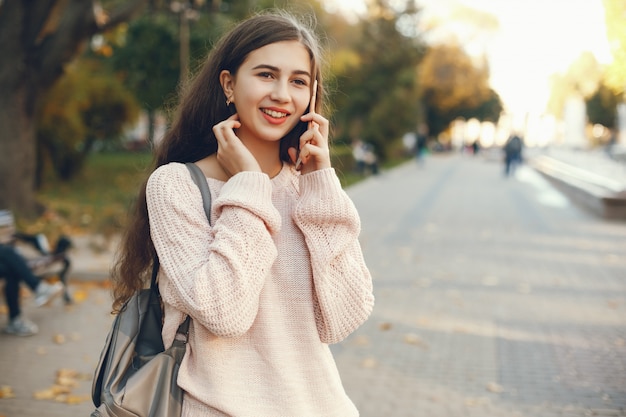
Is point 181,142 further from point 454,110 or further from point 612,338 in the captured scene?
point 454,110

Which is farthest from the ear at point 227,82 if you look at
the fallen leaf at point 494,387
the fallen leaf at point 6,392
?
the fallen leaf at point 494,387

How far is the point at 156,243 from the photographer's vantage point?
1813 millimetres

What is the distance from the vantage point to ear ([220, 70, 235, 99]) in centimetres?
198

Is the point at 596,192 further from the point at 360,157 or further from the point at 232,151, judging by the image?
the point at 232,151

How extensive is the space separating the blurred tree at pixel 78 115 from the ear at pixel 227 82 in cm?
1838

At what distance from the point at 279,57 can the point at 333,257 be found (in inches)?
22.1

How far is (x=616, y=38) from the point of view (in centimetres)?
1952

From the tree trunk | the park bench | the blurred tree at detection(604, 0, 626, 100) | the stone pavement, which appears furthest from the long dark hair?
the blurred tree at detection(604, 0, 626, 100)

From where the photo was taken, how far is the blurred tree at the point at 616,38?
1903 centimetres

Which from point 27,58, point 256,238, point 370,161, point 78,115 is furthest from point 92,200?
point 256,238

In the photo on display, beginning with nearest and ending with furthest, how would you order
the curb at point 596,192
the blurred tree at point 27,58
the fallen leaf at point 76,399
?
1. the fallen leaf at point 76,399
2. the blurred tree at point 27,58
3. the curb at point 596,192

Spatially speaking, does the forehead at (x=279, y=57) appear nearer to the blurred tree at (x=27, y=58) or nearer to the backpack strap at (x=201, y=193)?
the backpack strap at (x=201, y=193)

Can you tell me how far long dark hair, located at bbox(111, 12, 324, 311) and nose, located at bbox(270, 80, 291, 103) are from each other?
0.14 m

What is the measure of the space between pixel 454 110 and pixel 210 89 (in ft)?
214
